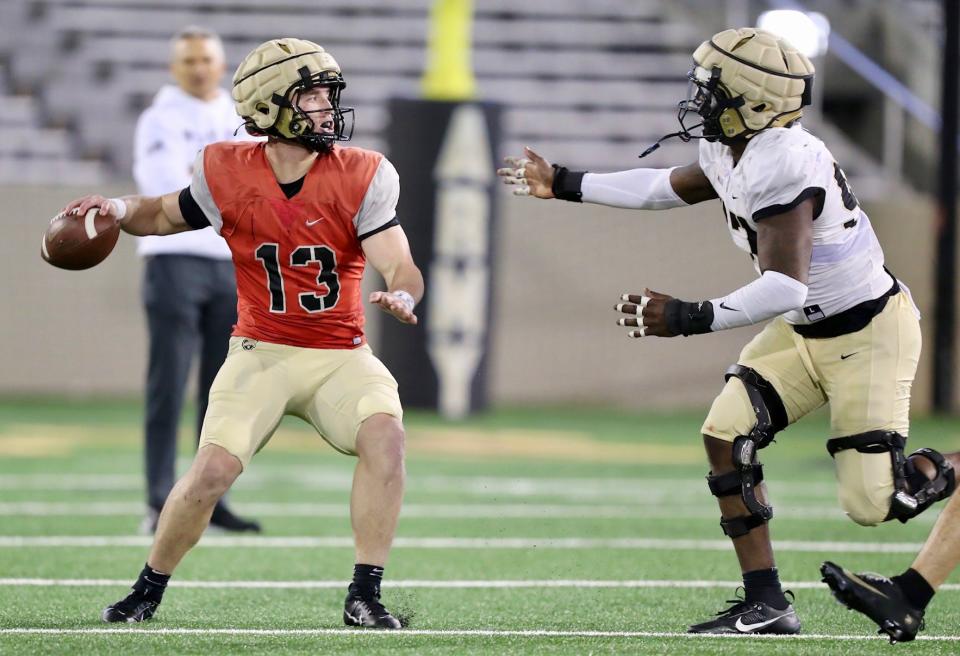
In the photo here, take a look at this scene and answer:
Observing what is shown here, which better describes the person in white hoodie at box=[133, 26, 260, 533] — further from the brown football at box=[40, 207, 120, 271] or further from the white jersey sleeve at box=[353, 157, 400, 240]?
the white jersey sleeve at box=[353, 157, 400, 240]

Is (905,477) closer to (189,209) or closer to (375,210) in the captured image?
(375,210)

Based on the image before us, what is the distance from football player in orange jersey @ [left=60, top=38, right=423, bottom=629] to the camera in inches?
180

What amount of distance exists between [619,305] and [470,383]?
861 centimetres

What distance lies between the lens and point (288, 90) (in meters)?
4.69

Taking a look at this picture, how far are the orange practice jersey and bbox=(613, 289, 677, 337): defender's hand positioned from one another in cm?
79

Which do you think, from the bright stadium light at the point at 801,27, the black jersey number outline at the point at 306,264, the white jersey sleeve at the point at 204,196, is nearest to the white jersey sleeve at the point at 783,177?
the black jersey number outline at the point at 306,264

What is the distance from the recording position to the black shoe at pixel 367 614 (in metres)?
4.53

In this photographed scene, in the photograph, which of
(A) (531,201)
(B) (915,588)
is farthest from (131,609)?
(A) (531,201)

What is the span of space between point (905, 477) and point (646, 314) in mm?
900

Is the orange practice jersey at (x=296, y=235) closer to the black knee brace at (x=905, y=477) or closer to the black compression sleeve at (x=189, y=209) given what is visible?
the black compression sleeve at (x=189, y=209)

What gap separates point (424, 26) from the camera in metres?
16.2

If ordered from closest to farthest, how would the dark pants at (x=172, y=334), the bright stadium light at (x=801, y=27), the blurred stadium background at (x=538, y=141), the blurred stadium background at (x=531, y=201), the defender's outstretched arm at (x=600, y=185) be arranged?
the defender's outstretched arm at (x=600, y=185) < the dark pants at (x=172, y=334) < the blurred stadium background at (x=531, y=201) < the blurred stadium background at (x=538, y=141) < the bright stadium light at (x=801, y=27)

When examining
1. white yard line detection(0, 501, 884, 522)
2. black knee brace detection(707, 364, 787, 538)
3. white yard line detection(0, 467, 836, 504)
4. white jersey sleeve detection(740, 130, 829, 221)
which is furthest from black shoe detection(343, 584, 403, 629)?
white yard line detection(0, 467, 836, 504)

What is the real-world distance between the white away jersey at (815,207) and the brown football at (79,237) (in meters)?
1.82
